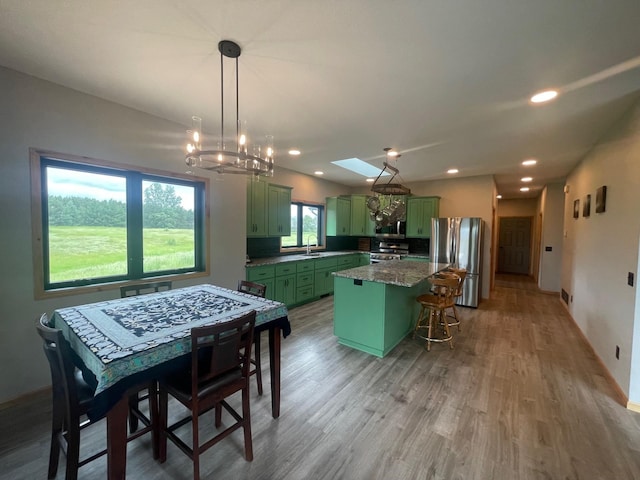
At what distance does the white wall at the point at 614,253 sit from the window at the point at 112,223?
4.48 m

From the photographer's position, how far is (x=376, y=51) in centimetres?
180

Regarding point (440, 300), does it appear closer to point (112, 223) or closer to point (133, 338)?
point (133, 338)

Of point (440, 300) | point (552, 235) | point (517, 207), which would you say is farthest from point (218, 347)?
point (517, 207)

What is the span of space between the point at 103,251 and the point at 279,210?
274 centimetres

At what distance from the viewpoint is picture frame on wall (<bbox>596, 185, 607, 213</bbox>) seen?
2965 mm

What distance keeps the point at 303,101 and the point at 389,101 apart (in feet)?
2.70

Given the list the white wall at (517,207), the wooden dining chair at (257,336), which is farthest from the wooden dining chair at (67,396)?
the white wall at (517,207)

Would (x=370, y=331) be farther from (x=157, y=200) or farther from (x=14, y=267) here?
(x=14, y=267)

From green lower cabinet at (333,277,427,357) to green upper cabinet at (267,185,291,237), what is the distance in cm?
197

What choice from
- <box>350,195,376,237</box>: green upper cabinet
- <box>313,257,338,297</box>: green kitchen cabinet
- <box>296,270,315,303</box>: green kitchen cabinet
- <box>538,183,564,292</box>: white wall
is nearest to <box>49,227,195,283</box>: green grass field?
<box>296,270,315,303</box>: green kitchen cabinet

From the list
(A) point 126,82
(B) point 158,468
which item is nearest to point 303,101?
(A) point 126,82

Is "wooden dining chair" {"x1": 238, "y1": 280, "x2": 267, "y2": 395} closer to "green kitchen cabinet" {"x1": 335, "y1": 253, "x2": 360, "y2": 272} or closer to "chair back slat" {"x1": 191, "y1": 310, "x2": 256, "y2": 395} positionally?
"chair back slat" {"x1": 191, "y1": 310, "x2": 256, "y2": 395}

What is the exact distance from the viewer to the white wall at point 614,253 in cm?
230

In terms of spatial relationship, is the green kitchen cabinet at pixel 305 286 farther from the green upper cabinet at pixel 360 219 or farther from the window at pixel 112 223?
the green upper cabinet at pixel 360 219
